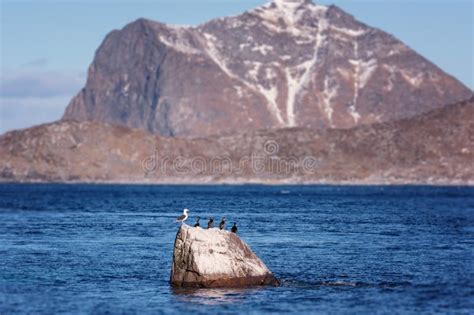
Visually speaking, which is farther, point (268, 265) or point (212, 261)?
point (268, 265)

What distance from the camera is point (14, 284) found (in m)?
51.8

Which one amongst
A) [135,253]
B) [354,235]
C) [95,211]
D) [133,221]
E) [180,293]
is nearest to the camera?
[180,293]

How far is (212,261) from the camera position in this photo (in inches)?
1959

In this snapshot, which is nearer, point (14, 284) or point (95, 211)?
point (14, 284)

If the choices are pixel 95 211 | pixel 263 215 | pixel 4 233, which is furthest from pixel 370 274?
pixel 95 211

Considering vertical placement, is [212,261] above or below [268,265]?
above

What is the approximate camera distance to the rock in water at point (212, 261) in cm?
4950

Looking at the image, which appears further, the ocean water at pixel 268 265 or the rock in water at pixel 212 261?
the rock in water at pixel 212 261

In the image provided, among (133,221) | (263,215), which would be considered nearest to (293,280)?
(133,221)

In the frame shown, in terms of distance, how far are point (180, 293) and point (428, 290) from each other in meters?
12.5

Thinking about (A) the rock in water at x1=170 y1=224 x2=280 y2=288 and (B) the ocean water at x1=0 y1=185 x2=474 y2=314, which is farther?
(A) the rock in water at x1=170 y1=224 x2=280 y2=288

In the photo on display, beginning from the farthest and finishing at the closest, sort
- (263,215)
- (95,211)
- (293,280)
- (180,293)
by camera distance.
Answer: (95,211) < (263,215) < (293,280) < (180,293)

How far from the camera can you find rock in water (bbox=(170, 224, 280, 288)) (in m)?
49.5

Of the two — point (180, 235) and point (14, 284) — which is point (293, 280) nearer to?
point (180, 235)
